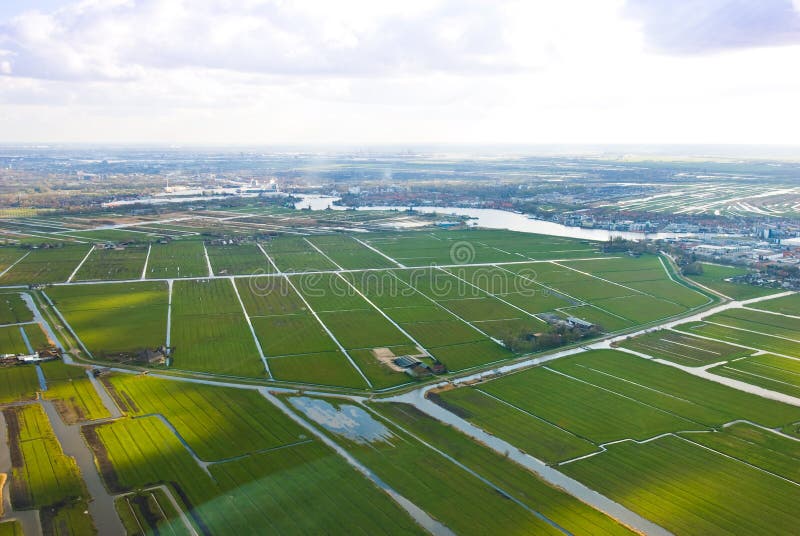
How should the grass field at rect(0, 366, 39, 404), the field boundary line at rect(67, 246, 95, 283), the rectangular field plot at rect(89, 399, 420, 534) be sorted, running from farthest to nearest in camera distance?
the field boundary line at rect(67, 246, 95, 283), the grass field at rect(0, 366, 39, 404), the rectangular field plot at rect(89, 399, 420, 534)

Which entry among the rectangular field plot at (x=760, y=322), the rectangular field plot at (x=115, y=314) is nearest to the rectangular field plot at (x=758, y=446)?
the rectangular field plot at (x=760, y=322)

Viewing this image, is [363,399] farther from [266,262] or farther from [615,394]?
[266,262]

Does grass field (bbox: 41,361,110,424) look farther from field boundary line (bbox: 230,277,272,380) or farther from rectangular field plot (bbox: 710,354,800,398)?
rectangular field plot (bbox: 710,354,800,398)

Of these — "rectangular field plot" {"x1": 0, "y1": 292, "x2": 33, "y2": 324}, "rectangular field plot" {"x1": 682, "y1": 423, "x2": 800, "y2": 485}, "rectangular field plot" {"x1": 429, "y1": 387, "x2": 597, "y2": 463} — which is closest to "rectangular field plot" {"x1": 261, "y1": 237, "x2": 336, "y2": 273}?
"rectangular field plot" {"x1": 0, "y1": 292, "x2": 33, "y2": 324}

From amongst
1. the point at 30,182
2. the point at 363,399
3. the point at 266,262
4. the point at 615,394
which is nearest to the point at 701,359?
the point at 615,394

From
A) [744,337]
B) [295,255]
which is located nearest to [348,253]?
[295,255]

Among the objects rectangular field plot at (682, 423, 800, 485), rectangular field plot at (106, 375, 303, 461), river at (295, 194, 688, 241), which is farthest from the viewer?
river at (295, 194, 688, 241)
